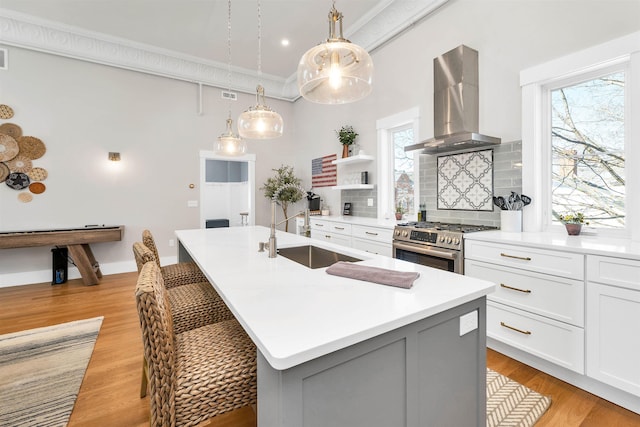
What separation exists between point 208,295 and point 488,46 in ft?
10.7

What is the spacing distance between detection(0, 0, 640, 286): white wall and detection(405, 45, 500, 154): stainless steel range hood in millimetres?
109

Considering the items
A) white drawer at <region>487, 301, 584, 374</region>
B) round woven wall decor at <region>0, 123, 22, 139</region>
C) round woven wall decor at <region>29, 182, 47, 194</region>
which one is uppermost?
round woven wall decor at <region>0, 123, 22, 139</region>

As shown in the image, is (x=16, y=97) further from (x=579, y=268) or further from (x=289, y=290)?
(x=579, y=268)

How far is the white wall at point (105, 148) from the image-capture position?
4.18m

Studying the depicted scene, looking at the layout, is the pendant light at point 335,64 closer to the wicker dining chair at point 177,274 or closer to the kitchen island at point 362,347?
the kitchen island at point 362,347

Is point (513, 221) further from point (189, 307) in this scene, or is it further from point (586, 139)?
point (189, 307)

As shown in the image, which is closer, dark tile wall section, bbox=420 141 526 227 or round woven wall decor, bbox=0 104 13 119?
dark tile wall section, bbox=420 141 526 227

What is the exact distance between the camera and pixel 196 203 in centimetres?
540

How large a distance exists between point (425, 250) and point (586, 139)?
1502 mm

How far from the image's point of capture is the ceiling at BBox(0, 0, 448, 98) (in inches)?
142

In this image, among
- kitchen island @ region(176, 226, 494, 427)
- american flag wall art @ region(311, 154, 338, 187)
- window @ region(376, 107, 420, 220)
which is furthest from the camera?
american flag wall art @ region(311, 154, 338, 187)

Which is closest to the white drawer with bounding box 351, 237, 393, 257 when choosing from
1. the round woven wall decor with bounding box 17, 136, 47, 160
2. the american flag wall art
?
the american flag wall art

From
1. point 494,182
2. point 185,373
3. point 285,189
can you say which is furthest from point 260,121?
point 285,189

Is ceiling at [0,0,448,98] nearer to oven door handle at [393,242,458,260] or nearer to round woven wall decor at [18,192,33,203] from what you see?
round woven wall decor at [18,192,33,203]
